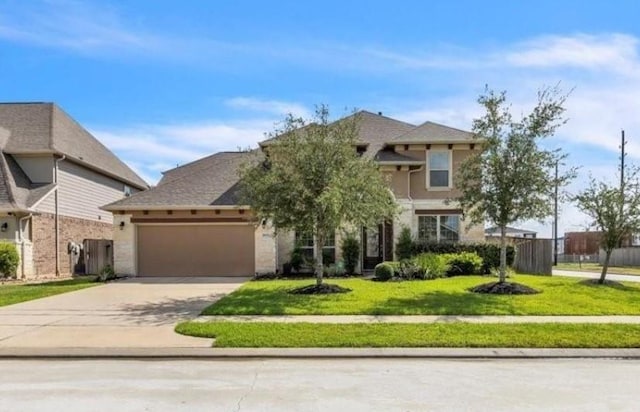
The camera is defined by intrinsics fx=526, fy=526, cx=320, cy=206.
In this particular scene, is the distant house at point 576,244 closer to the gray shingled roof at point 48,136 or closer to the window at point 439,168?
the window at point 439,168

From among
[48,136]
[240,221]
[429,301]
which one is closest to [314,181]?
[429,301]

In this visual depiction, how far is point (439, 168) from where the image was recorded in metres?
22.2

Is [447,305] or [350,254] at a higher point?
[350,254]

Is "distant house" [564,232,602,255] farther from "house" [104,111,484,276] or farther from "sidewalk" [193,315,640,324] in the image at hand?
"sidewalk" [193,315,640,324]

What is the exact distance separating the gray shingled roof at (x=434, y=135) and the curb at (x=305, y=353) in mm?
14387

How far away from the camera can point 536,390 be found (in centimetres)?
619

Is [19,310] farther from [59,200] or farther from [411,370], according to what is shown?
[59,200]

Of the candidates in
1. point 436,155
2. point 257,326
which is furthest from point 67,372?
point 436,155

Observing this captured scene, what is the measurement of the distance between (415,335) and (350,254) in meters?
11.5

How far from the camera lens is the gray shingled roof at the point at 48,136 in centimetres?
2378

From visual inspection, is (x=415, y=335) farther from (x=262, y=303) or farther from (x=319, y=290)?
(x=319, y=290)

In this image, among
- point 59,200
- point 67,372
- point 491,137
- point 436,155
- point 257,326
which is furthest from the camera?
point 59,200

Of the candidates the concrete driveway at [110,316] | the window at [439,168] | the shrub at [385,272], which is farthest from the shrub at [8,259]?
the window at [439,168]

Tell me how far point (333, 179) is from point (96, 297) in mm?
7242
